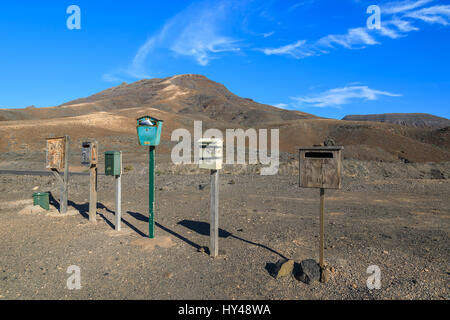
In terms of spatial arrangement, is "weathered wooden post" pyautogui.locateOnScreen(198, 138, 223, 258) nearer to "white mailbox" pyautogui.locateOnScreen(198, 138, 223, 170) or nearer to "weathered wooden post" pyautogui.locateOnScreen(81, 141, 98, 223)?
"white mailbox" pyautogui.locateOnScreen(198, 138, 223, 170)

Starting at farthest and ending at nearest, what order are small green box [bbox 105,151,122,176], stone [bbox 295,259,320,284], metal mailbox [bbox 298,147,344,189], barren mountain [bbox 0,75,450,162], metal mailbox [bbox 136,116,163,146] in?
barren mountain [bbox 0,75,450,162] → small green box [bbox 105,151,122,176] → metal mailbox [bbox 136,116,163,146] → metal mailbox [bbox 298,147,344,189] → stone [bbox 295,259,320,284]

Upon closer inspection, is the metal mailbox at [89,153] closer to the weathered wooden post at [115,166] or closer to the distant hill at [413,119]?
the weathered wooden post at [115,166]

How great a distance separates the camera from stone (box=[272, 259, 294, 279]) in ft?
15.1

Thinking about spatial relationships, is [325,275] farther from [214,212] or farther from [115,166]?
[115,166]

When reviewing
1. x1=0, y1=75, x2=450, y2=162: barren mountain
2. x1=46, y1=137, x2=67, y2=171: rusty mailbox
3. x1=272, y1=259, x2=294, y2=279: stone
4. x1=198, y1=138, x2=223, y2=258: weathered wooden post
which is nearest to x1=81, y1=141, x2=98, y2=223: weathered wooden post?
x1=46, y1=137, x2=67, y2=171: rusty mailbox

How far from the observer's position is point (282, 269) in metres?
4.65

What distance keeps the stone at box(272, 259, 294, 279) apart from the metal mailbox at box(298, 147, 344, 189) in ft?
3.99

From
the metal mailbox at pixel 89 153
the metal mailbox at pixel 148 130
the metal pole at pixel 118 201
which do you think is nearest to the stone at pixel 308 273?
the metal mailbox at pixel 148 130

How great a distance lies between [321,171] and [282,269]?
1.56 metres

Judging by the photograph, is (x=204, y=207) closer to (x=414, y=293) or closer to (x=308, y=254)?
(x=308, y=254)

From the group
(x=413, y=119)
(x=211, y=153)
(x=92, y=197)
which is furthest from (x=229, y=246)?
(x=413, y=119)

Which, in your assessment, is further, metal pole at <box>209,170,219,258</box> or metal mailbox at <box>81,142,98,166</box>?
metal mailbox at <box>81,142,98,166</box>
